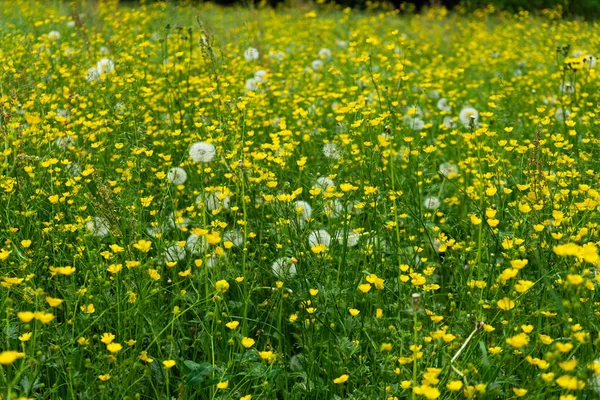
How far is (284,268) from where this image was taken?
208 cm

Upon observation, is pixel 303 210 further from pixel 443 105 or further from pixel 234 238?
pixel 443 105

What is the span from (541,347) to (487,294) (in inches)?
10.2

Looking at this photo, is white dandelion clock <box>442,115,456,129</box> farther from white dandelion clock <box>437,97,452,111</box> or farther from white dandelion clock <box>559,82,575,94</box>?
white dandelion clock <box>559,82,575,94</box>

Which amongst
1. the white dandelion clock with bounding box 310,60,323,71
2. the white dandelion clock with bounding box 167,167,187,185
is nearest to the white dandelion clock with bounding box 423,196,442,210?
the white dandelion clock with bounding box 167,167,187,185

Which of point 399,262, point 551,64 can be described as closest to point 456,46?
point 551,64

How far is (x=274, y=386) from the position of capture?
1.86 metres

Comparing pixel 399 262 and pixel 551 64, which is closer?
pixel 399 262

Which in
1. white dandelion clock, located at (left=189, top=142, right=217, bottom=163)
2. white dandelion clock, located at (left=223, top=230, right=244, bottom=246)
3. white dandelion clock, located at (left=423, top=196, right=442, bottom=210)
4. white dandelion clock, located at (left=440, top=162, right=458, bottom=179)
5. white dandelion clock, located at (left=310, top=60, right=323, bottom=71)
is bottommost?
white dandelion clock, located at (left=440, top=162, right=458, bottom=179)

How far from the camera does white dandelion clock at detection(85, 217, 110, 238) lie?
2208mm

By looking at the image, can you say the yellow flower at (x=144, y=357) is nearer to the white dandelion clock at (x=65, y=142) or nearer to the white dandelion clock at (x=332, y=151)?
the white dandelion clock at (x=332, y=151)

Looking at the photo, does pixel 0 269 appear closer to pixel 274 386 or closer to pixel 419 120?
pixel 274 386

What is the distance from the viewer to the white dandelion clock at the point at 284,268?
6.72ft

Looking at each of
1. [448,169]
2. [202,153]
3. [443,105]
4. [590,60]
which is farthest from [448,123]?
[202,153]

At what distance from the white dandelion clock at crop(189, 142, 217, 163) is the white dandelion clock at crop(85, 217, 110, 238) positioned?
0.45 metres
